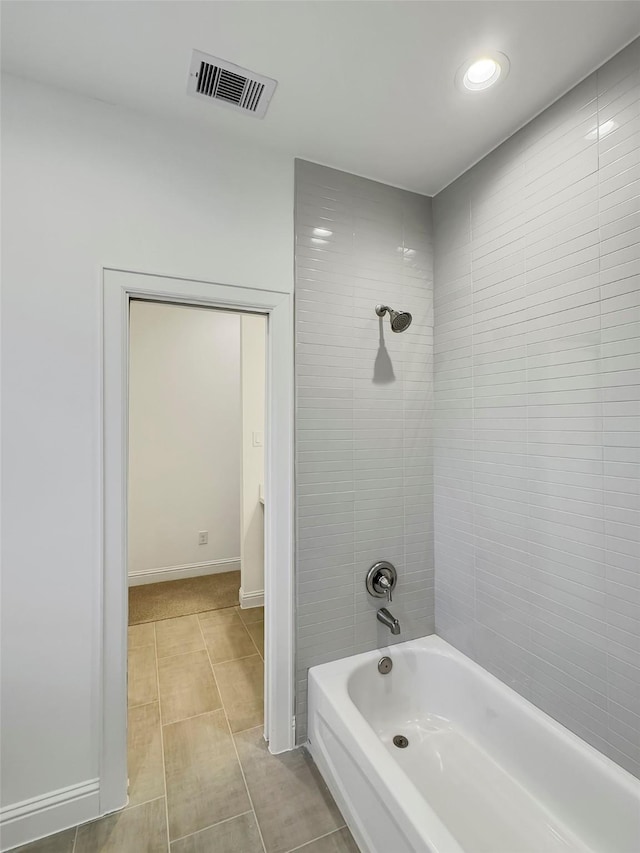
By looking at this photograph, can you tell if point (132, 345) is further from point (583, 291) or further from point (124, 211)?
point (583, 291)

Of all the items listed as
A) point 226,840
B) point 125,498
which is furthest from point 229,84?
point 226,840

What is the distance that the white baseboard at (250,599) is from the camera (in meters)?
3.06

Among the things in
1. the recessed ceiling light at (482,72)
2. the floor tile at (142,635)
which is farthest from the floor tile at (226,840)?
the recessed ceiling light at (482,72)

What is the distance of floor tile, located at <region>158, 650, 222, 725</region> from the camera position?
198 centimetres

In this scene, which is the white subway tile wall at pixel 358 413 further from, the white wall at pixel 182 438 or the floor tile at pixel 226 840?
the white wall at pixel 182 438

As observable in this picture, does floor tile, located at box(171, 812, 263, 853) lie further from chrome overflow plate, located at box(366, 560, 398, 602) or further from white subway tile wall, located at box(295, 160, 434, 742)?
chrome overflow plate, located at box(366, 560, 398, 602)

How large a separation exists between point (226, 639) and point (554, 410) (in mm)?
2455

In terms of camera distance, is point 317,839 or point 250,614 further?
point 250,614

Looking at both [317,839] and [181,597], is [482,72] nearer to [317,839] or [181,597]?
[317,839]

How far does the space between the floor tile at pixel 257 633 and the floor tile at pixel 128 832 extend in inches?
42.2

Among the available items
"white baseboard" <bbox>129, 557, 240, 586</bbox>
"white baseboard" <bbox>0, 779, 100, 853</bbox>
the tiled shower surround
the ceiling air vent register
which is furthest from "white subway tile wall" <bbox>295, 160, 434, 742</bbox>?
"white baseboard" <bbox>129, 557, 240, 586</bbox>

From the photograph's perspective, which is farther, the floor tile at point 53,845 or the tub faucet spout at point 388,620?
the tub faucet spout at point 388,620

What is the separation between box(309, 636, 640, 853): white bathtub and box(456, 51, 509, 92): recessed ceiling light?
2.31 metres

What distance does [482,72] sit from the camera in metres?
1.34
